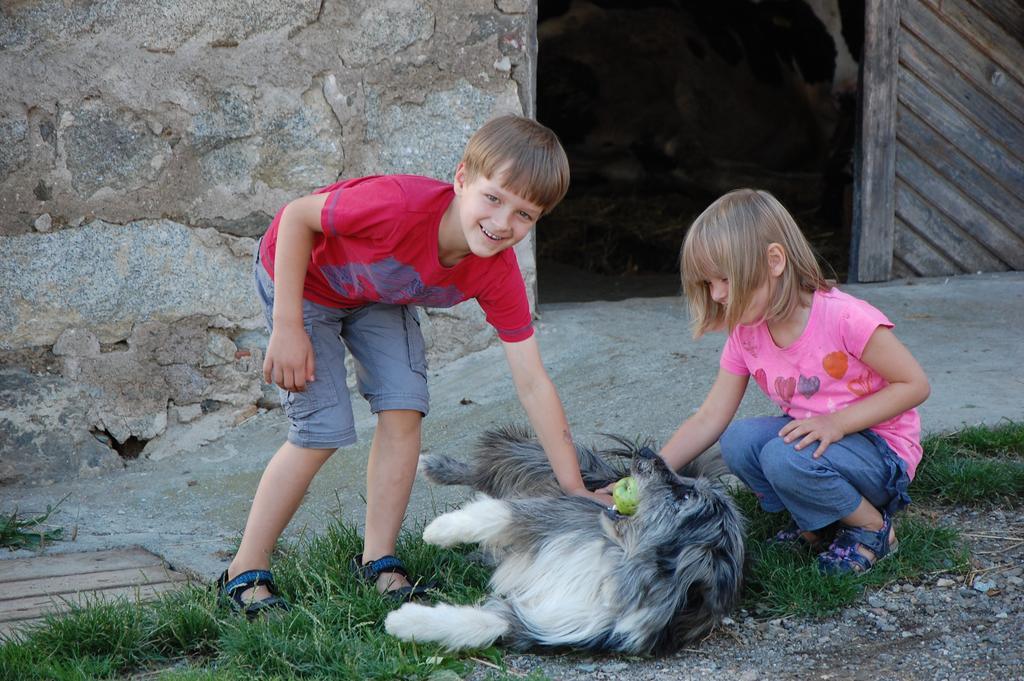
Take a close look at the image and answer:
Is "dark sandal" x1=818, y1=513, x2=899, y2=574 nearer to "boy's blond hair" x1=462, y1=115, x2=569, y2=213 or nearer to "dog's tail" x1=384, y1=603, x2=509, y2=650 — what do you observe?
"dog's tail" x1=384, y1=603, x2=509, y2=650

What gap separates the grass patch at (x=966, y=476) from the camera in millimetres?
3359

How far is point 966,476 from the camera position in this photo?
11.1 ft

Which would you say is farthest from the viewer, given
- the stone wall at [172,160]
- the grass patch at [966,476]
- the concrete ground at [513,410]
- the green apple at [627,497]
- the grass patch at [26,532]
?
the stone wall at [172,160]

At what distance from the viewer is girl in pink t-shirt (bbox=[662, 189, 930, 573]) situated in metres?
2.77

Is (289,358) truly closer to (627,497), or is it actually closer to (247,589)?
(247,589)

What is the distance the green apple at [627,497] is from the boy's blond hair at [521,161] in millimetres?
689

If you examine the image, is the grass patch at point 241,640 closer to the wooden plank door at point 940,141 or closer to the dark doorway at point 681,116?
the wooden plank door at point 940,141

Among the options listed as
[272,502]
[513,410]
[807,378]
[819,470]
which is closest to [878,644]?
[819,470]

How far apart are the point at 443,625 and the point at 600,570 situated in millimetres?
375

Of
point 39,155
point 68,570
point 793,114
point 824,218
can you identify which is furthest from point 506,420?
point 793,114

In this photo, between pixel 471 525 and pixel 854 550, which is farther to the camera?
pixel 854 550

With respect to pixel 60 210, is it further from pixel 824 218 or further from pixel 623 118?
pixel 623 118

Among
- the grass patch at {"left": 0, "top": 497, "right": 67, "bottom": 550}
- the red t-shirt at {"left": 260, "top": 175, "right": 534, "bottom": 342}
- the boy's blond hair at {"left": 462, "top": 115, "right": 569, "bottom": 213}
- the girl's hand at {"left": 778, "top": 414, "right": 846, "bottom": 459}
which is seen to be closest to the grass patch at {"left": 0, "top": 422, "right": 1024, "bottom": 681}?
the girl's hand at {"left": 778, "top": 414, "right": 846, "bottom": 459}

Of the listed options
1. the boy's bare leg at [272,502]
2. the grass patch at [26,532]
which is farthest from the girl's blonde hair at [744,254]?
the grass patch at [26,532]
